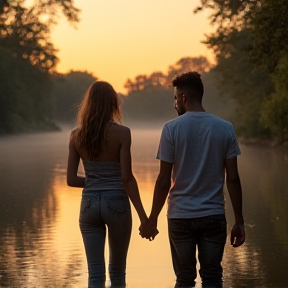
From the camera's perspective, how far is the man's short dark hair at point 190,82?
664cm

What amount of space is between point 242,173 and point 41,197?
962 cm

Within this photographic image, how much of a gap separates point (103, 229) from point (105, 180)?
35cm

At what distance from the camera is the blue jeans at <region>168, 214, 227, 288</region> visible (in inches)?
258

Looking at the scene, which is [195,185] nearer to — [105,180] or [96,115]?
[105,180]

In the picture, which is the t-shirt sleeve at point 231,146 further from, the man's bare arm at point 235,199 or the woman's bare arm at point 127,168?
the woman's bare arm at point 127,168

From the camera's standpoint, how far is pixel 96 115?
23.4 feet

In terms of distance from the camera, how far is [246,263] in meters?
11.9

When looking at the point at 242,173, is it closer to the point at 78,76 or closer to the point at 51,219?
the point at 51,219

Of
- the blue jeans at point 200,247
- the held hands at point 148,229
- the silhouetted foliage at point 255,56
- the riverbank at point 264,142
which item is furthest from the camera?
the riverbank at point 264,142

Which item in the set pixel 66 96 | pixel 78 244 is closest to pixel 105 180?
pixel 78 244

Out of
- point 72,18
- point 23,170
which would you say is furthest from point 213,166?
point 72,18

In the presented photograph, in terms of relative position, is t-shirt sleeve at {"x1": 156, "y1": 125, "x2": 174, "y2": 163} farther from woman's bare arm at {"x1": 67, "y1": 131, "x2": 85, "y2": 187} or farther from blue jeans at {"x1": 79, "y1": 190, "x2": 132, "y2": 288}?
woman's bare arm at {"x1": 67, "y1": 131, "x2": 85, "y2": 187}

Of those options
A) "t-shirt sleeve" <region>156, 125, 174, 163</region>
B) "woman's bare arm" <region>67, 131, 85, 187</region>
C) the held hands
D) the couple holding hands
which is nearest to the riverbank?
"woman's bare arm" <region>67, 131, 85, 187</region>

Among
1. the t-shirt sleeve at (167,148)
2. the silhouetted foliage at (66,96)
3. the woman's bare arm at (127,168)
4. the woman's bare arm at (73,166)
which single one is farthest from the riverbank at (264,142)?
the silhouetted foliage at (66,96)
